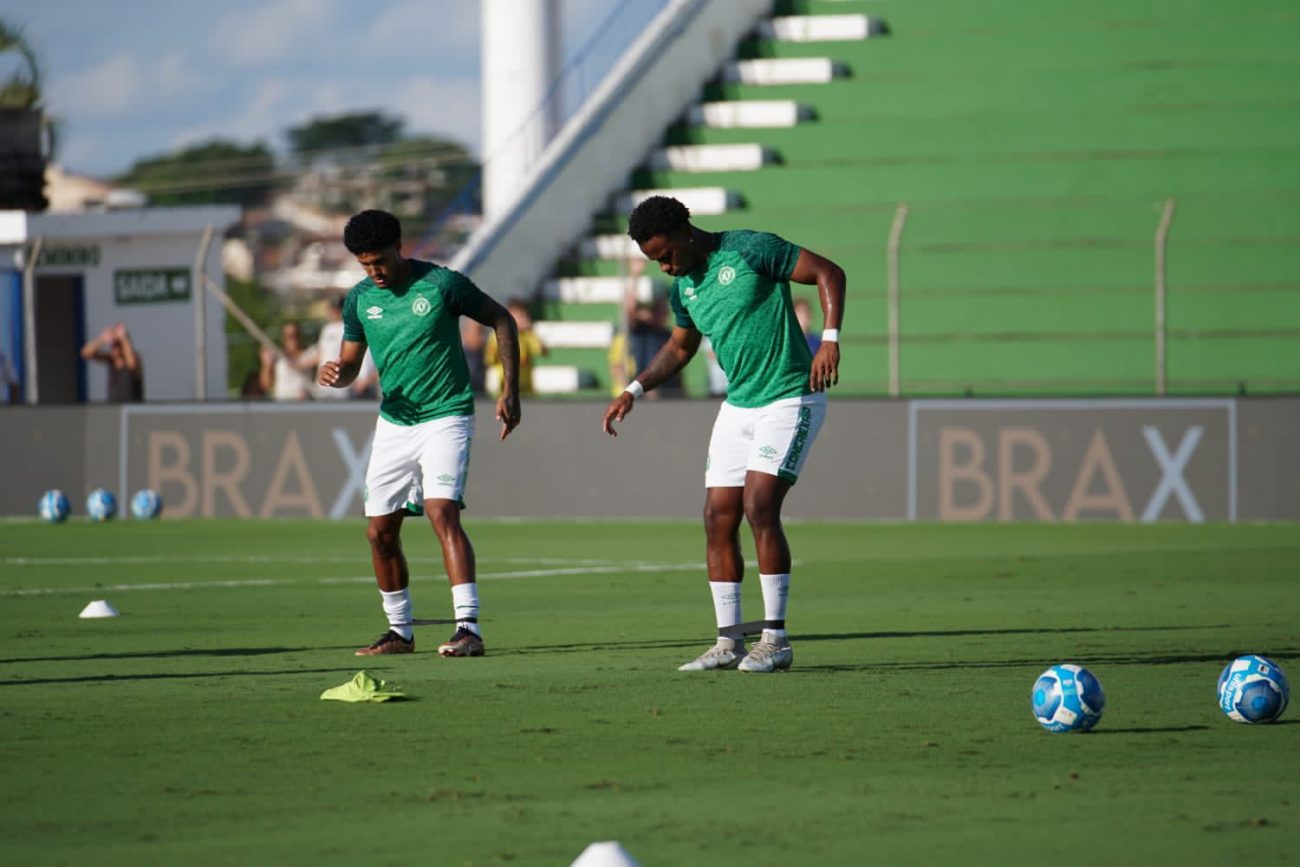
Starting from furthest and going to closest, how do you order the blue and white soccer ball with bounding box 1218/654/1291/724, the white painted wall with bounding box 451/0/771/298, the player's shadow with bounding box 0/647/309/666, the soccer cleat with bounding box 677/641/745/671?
the white painted wall with bounding box 451/0/771/298, the player's shadow with bounding box 0/647/309/666, the soccer cleat with bounding box 677/641/745/671, the blue and white soccer ball with bounding box 1218/654/1291/724

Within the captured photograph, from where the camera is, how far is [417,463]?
38.8 feet

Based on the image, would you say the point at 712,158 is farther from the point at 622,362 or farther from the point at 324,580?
the point at 324,580

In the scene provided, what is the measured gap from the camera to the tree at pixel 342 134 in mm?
119312

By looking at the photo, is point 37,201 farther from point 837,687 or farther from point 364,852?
point 364,852

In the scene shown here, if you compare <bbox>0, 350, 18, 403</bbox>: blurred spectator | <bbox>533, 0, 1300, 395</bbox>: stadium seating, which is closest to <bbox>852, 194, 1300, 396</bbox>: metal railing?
<bbox>533, 0, 1300, 395</bbox>: stadium seating

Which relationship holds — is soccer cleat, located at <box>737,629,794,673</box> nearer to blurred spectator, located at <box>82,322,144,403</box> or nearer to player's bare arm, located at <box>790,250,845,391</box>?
player's bare arm, located at <box>790,250,845,391</box>

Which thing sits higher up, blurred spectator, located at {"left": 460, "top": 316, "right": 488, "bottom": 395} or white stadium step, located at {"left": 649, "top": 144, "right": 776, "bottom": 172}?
white stadium step, located at {"left": 649, "top": 144, "right": 776, "bottom": 172}

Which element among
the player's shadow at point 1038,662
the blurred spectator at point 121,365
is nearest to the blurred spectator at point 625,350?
the blurred spectator at point 121,365

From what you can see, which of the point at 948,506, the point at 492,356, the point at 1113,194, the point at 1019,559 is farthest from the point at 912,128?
the point at 1019,559

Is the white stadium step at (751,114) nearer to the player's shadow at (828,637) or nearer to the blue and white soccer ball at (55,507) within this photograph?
the blue and white soccer ball at (55,507)

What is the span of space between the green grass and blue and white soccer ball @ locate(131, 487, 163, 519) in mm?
8292

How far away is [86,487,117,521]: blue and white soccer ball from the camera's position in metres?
25.2

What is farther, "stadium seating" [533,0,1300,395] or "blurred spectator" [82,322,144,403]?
"stadium seating" [533,0,1300,395]

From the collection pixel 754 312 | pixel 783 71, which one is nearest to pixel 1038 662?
pixel 754 312
